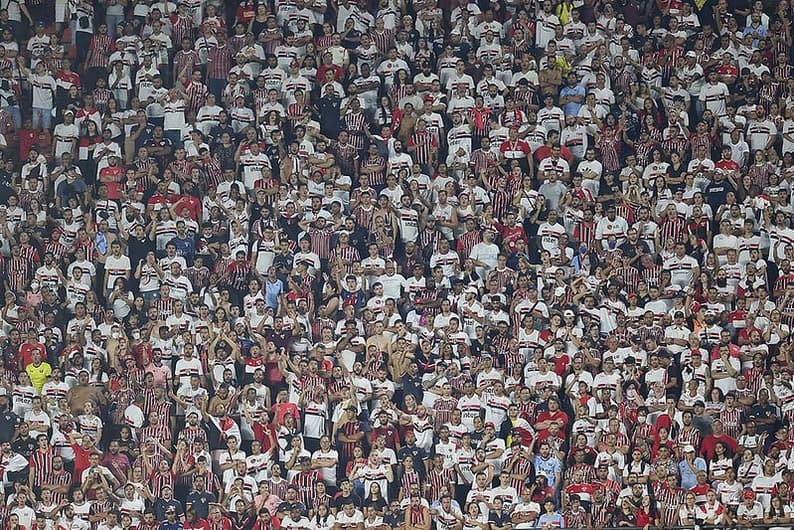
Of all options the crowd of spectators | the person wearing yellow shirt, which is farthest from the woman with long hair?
the person wearing yellow shirt

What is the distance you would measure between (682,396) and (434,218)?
2.17 metres

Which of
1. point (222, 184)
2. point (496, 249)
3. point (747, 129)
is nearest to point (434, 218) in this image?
point (496, 249)

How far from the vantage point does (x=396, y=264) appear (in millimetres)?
10547

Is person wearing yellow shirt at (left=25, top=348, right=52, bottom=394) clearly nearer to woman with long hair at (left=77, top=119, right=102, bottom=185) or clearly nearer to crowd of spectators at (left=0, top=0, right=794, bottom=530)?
crowd of spectators at (left=0, top=0, right=794, bottom=530)

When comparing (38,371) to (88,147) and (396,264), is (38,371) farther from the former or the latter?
(396,264)

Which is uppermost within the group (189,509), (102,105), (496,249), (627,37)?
(627,37)

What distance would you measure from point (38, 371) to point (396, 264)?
8.74 ft

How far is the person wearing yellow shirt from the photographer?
10.4m

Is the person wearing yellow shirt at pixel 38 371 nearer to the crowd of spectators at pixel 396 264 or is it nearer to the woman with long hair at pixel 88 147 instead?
the crowd of spectators at pixel 396 264

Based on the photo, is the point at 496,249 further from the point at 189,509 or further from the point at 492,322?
the point at 189,509

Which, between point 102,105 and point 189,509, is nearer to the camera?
point 189,509

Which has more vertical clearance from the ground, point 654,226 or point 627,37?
point 627,37

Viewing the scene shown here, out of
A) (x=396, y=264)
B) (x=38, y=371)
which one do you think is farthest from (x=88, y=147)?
(x=396, y=264)

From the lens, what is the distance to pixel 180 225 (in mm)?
10617
